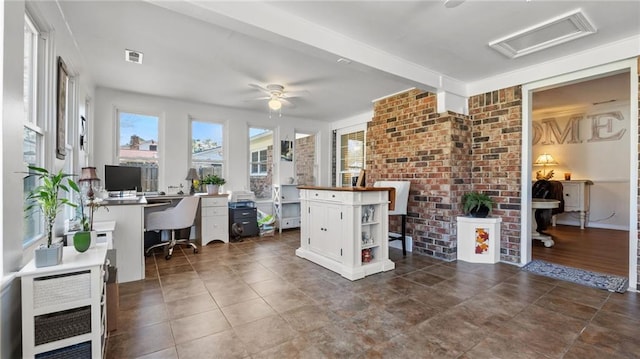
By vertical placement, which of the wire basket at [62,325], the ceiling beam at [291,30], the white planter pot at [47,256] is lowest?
the wire basket at [62,325]

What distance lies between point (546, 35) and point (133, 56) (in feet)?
14.4

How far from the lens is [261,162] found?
6297 mm

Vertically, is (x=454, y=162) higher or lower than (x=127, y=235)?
higher

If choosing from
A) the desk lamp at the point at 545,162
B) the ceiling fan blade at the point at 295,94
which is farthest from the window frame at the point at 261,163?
the desk lamp at the point at 545,162

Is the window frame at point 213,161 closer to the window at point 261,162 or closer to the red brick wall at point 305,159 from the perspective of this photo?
the window at point 261,162

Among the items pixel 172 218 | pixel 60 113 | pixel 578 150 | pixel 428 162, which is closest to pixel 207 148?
pixel 172 218

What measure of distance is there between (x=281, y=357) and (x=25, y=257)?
1.69 meters

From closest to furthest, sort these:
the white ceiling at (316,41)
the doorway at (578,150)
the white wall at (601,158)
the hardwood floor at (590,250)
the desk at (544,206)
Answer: the white ceiling at (316,41) < the doorway at (578,150) < the hardwood floor at (590,250) < the desk at (544,206) < the white wall at (601,158)

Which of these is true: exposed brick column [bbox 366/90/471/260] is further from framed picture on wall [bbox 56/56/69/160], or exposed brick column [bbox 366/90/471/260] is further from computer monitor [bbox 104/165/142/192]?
framed picture on wall [bbox 56/56/69/160]

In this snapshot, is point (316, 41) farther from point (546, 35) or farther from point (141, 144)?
point (141, 144)

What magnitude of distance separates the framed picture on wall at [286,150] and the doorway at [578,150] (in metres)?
4.36

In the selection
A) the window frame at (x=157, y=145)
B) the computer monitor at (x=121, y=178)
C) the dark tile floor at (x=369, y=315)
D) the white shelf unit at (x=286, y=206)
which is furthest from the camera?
the white shelf unit at (x=286, y=206)

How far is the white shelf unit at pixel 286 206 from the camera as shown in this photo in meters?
6.13

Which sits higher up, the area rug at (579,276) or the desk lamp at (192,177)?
the desk lamp at (192,177)
